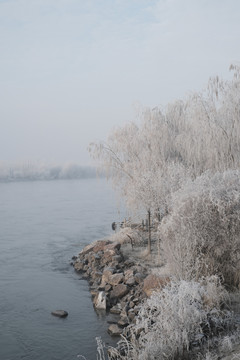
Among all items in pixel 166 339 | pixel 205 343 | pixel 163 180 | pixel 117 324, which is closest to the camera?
pixel 166 339

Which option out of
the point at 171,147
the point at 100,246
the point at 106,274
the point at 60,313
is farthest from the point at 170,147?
the point at 60,313

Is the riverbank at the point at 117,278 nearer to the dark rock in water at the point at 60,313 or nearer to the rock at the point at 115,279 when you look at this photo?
the rock at the point at 115,279

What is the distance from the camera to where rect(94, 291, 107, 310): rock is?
1058 centimetres

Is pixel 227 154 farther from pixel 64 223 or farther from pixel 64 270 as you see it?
pixel 64 223

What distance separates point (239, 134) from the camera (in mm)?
16219

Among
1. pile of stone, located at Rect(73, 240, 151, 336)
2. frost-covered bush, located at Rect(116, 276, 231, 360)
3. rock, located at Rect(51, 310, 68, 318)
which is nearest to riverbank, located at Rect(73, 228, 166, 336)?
pile of stone, located at Rect(73, 240, 151, 336)

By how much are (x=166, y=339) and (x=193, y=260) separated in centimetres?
322

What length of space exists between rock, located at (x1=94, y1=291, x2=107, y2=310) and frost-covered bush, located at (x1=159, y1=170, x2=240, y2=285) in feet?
7.33

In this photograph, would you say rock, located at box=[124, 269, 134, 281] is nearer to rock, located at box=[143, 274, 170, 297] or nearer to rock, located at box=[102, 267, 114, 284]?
rock, located at box=[102, 267, 114, 284]

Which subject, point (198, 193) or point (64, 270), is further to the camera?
point (64, 270)

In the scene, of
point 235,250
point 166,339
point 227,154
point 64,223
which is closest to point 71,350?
point 166,339

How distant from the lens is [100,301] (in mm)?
10688

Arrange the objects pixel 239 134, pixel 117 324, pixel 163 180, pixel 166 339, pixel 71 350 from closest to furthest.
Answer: pixel 166 339 → pixel 71 350 → pixel 117 324 → pixel 163 180 → pixel 239 134

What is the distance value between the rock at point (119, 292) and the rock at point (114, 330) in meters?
1.71
